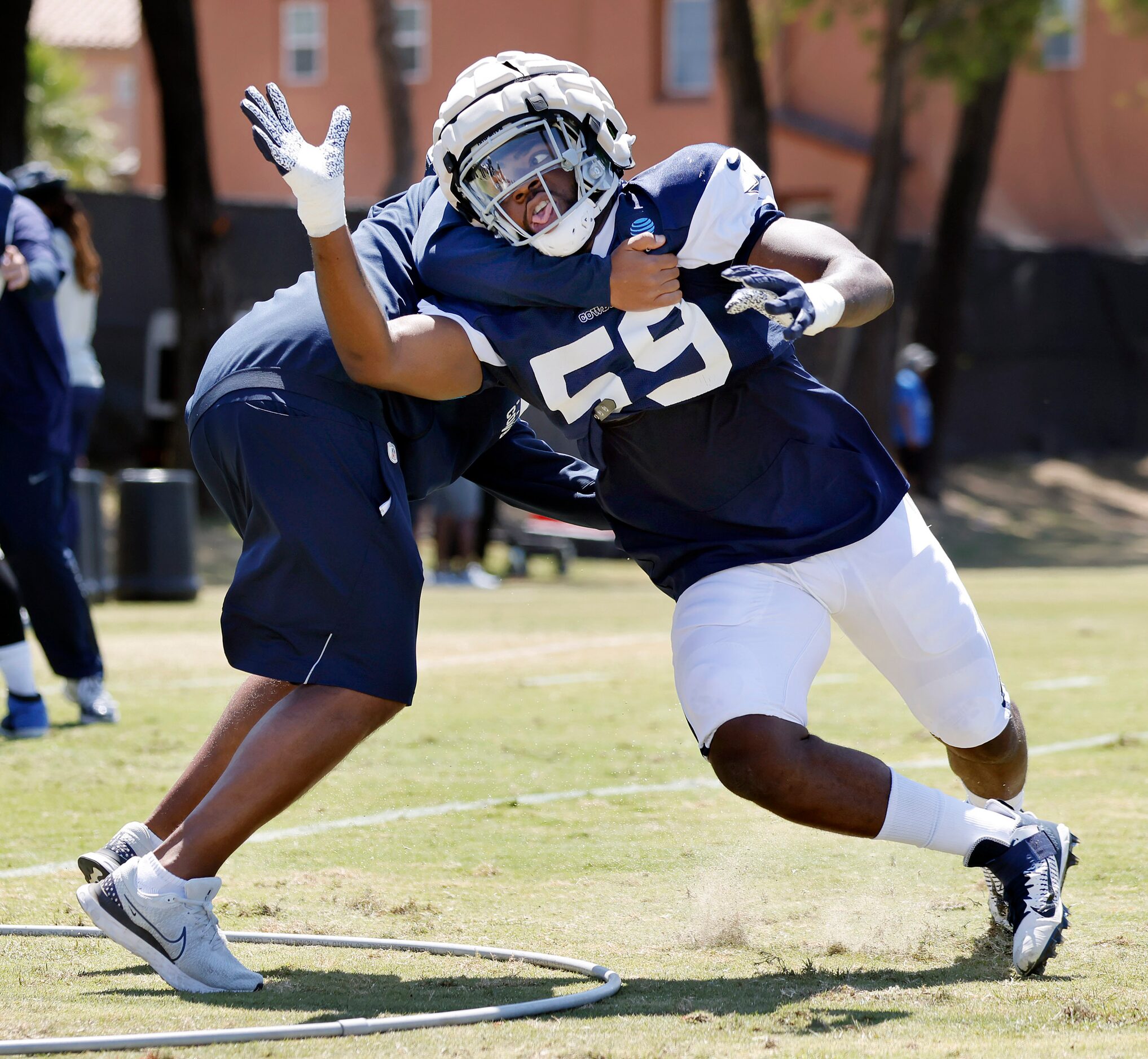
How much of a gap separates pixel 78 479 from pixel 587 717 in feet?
20.9

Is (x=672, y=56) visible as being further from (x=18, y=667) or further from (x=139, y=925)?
(x=139, y=925)

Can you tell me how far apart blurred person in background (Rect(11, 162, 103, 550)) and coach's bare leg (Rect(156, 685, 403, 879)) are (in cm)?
387

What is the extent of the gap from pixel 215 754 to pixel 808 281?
172cm


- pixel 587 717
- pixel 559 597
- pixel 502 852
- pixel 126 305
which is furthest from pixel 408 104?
pixel 502 852

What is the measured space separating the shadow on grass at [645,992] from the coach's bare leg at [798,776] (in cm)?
33

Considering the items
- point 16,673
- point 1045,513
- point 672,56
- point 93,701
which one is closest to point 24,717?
point 16,673

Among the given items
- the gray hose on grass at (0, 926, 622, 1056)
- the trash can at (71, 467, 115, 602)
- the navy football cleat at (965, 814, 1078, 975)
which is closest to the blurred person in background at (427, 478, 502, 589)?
the trash can at (71, 467, 115, 602)

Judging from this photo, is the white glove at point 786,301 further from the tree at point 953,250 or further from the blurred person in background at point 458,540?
the tree at point 953,250

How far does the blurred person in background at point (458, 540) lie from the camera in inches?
583

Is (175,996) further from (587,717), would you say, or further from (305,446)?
(587,717)

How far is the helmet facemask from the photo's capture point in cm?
375

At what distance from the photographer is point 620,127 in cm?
394

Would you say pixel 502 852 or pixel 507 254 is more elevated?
pixel 507 254

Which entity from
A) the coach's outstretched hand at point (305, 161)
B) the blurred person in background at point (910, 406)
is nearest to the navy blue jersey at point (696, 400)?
the coach's outstretched hand at point (305, 161)
